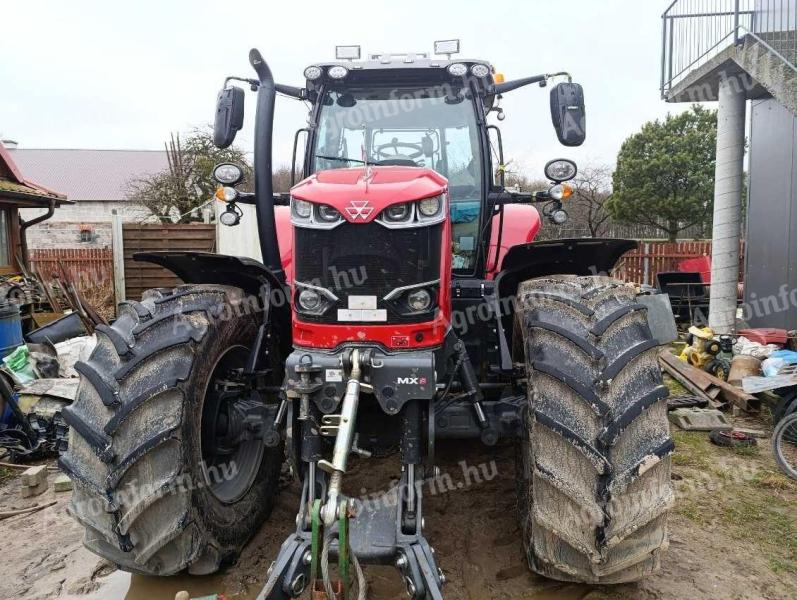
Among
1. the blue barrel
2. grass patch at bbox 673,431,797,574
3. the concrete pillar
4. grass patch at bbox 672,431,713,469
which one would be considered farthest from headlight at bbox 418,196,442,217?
the concrete pillar

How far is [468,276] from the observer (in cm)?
399

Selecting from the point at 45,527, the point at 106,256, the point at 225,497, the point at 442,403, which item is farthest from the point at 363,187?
the point at 106,256

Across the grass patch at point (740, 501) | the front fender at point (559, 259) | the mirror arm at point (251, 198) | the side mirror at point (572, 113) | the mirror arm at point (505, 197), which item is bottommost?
the grass patch at point (740, 501)

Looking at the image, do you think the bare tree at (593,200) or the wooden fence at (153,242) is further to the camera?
the bare tree at (593,200)

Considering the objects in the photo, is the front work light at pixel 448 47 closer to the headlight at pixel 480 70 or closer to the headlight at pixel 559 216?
the headlight at pixel 480 70

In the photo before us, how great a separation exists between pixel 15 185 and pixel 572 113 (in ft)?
39.7

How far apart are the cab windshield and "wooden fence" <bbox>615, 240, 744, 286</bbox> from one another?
37.8ft

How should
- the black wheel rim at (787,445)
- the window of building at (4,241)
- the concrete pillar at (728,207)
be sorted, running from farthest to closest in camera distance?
the window of building at (4,241), the concrete pillar at (728,207), the black wheel rim at (787,445)

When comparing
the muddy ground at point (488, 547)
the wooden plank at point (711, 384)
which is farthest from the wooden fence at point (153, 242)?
the wooden plank at point (711, 384)

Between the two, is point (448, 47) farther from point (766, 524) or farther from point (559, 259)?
point (766, 524)

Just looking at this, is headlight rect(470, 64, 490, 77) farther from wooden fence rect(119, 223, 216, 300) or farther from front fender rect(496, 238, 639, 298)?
wooden fence rect(119, 223, 216, 300)

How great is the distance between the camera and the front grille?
8.63 ft

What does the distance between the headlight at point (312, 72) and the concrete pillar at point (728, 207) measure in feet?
26.0

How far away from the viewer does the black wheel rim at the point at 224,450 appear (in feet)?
10.2
